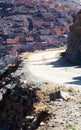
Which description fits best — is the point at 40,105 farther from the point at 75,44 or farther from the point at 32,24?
the point at 32,24

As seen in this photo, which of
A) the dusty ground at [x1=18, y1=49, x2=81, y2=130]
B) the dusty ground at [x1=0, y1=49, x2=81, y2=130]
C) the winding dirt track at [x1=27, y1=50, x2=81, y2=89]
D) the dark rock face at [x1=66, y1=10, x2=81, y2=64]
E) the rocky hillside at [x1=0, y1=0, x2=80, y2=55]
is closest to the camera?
the dusty ground at [x1=18, y1=49, x2=81, y2=130]

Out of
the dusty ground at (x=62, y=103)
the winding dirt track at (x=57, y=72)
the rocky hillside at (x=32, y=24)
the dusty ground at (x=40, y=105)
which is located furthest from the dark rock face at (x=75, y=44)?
the rocky hillside at (x=32, y=24)

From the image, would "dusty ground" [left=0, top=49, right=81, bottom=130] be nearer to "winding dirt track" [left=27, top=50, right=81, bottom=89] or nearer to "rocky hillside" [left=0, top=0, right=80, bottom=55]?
"winding dirt track" [left=27, top=50, right=81, bottom=89]

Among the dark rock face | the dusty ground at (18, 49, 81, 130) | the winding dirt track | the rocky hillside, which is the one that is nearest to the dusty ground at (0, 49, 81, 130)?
the dusty ground at (18, 49, 81, 130)

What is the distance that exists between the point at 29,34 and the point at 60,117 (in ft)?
339

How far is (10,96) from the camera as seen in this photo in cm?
2102

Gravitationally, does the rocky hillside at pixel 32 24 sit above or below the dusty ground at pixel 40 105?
below

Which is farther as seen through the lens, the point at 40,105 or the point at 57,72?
the point at 57,72

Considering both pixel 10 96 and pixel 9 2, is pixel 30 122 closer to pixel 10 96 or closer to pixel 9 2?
pixel 10 96

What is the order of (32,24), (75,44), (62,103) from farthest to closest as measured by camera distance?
(32,24)
(75,44)
(62,103)

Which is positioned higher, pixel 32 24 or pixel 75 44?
pixel 75 44

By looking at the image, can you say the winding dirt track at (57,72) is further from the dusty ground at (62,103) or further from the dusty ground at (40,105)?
the dusty ground at (40,105)

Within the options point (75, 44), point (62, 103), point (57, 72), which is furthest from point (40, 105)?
point (75, 44)

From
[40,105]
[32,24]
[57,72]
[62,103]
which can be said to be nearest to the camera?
[62,103]
